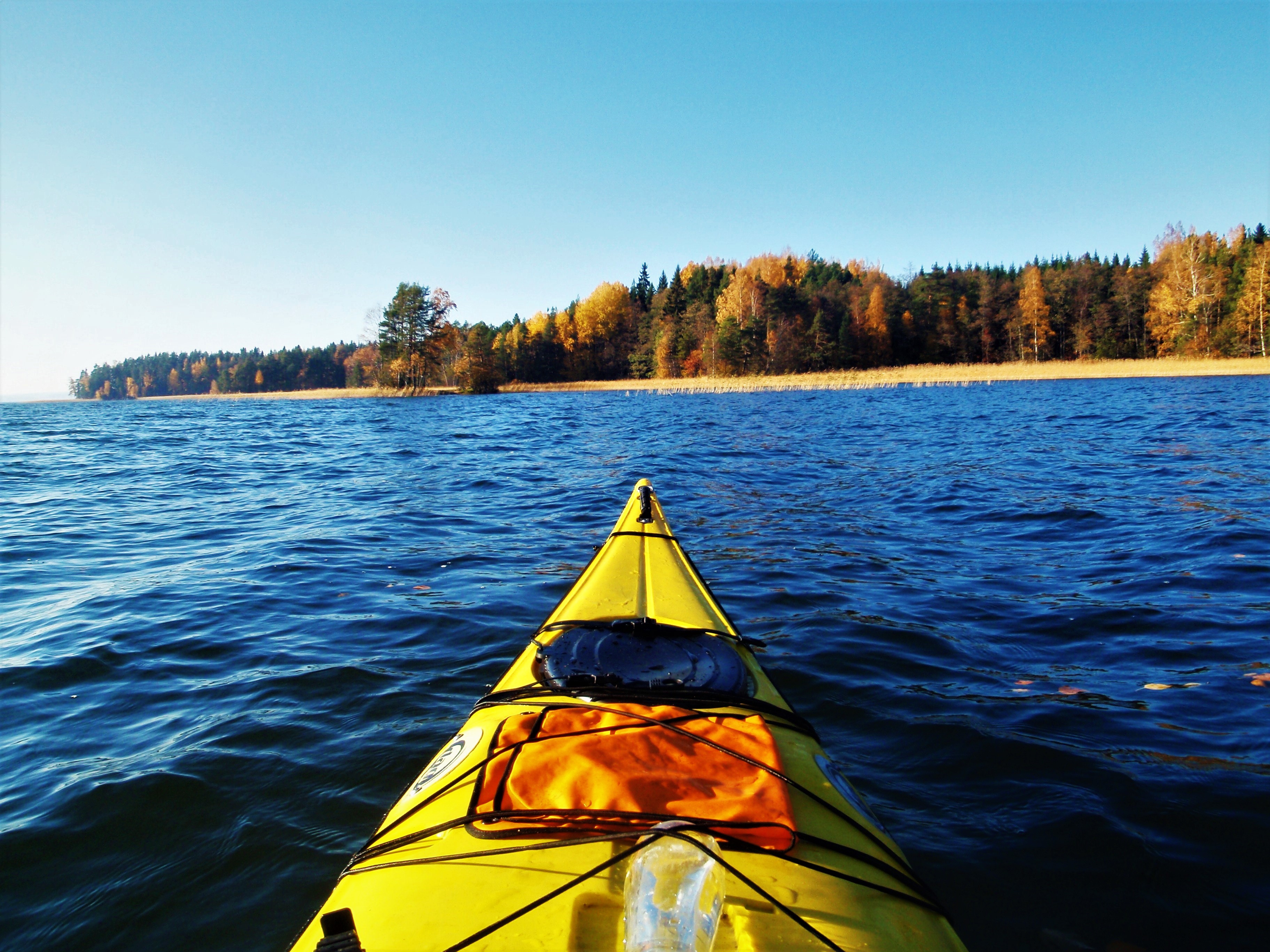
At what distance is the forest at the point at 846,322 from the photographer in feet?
157

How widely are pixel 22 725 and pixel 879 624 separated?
5296 mm

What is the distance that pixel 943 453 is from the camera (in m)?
13.5

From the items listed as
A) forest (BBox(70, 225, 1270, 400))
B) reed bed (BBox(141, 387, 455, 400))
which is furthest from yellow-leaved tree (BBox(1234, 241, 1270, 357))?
reed bed (BBox(141, 387, 455, 400))

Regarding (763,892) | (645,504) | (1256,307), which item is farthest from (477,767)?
(1256,307)

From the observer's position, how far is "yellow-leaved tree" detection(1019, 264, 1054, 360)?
58125 millimetres

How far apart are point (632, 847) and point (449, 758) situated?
3.06ft

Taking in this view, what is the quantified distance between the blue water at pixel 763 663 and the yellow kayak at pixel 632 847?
752 mm

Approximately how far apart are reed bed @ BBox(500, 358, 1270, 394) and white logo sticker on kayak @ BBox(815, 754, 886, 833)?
39649mm

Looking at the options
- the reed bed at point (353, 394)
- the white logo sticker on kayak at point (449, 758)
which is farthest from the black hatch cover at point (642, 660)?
the reed bed at point (353, 394)

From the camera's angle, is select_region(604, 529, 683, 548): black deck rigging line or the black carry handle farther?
the black carry handle

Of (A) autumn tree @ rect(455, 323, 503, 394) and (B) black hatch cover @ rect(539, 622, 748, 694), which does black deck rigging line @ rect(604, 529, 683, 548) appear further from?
(A) autumn tree @ rect(455, 323, 503, 394)

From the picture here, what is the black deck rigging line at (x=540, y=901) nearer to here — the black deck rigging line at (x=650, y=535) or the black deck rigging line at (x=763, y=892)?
the black deck rigging line at (x=763, y=892)

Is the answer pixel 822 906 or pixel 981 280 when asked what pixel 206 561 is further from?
pixel 981 280

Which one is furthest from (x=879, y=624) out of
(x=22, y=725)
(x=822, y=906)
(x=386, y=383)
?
(x=386, y=383)
